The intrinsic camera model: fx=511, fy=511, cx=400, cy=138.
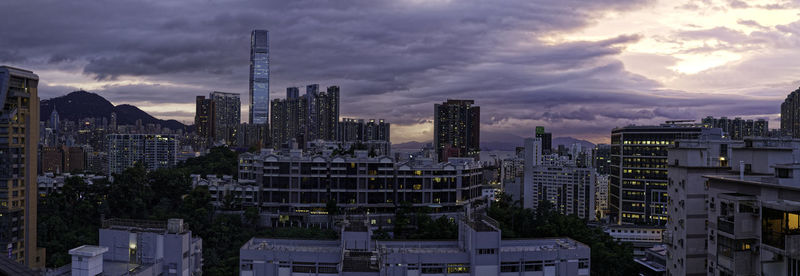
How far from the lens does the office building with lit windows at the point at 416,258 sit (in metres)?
25.2

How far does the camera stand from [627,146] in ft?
206

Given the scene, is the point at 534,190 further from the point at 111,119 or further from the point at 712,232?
the point at 111,119

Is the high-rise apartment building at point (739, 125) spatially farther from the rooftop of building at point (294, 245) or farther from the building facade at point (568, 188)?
the rooftop of building at point (294, 245)

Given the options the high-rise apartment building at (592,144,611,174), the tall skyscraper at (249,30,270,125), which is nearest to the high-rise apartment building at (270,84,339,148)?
the tall skyscraper at (249,30,270,125)

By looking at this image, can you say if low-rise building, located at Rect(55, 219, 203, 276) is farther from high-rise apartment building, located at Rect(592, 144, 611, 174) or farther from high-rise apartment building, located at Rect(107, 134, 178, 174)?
high-rise apartment building, located at Rect(107, 134, 178, 174)

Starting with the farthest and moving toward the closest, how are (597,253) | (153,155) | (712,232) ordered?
(153,155) < (597,253) < (712,232)

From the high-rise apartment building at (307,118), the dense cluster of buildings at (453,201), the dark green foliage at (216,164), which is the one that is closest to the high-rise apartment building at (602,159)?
the dense cluster of buildings at (453,201)

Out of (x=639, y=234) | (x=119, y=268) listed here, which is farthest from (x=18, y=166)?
(x=639, y=234)

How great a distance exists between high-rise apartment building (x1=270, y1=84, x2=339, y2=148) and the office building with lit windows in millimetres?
117231

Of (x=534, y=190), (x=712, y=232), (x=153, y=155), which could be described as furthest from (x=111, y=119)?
(x=712, y=232)

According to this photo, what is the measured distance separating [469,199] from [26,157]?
35.6 meters

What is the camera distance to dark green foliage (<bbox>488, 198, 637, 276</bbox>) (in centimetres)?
3291

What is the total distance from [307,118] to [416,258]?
13748 cm

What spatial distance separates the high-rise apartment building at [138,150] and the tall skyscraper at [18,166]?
71.0m
